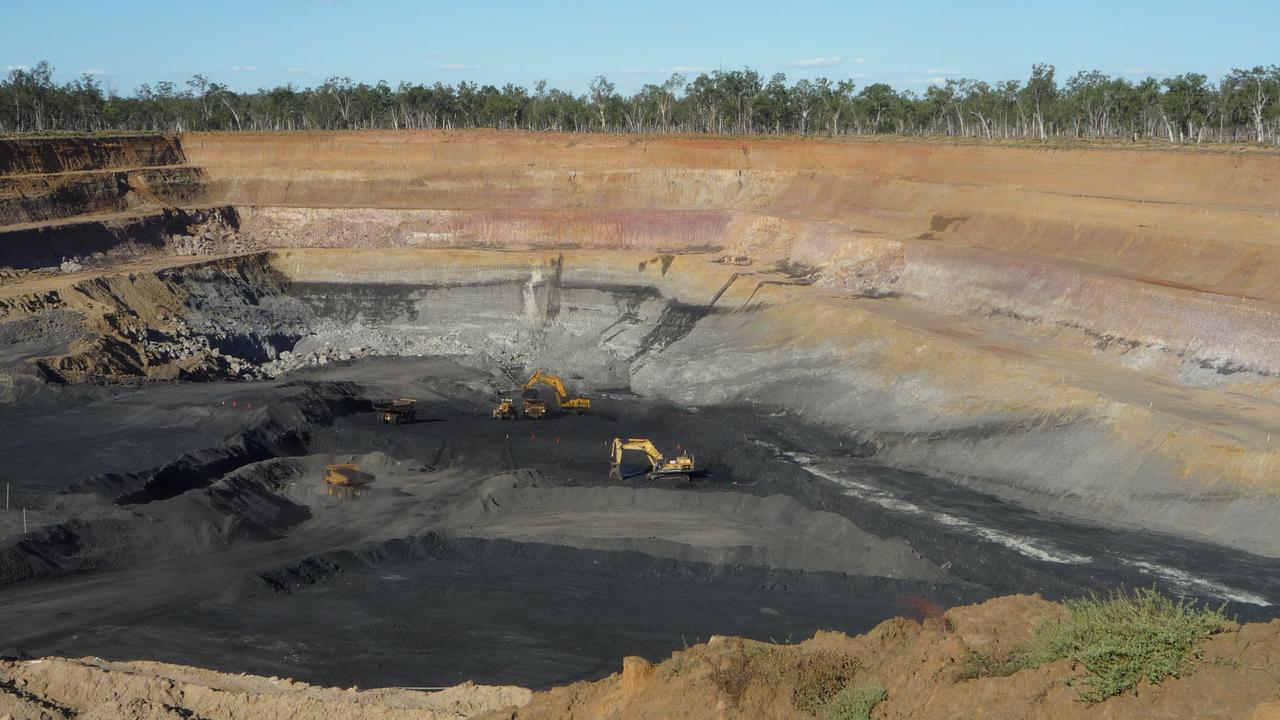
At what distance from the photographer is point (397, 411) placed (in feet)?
135

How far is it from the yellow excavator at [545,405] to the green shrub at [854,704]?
101 feet

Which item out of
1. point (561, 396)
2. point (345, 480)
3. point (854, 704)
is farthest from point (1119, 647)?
point (561, 396)

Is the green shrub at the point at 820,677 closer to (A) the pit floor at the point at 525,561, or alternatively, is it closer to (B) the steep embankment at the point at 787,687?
(B) the steep embankment at the point at 787,687

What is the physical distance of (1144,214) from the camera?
4547cm

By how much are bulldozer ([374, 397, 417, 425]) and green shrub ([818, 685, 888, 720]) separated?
30621 millimetres

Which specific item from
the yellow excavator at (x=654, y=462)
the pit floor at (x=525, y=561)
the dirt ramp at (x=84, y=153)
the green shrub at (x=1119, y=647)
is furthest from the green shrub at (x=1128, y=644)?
the dirt ramp at (x=84, y=153)

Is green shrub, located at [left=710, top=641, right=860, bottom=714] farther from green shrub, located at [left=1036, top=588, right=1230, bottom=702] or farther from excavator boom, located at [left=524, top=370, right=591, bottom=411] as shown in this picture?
excavator boom, located at [left=524, top=370, right=591, bottom=411]

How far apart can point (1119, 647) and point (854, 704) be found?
2.73m

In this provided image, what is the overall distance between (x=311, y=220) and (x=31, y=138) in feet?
54.9

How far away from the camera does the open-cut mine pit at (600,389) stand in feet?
82.6

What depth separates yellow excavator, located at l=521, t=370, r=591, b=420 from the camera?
4250 centimetres

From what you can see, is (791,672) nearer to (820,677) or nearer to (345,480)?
(820,677)

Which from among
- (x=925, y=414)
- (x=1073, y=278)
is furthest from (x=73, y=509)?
(x=1073, y=278)

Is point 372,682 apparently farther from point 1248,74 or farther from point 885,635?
point 1248,74
